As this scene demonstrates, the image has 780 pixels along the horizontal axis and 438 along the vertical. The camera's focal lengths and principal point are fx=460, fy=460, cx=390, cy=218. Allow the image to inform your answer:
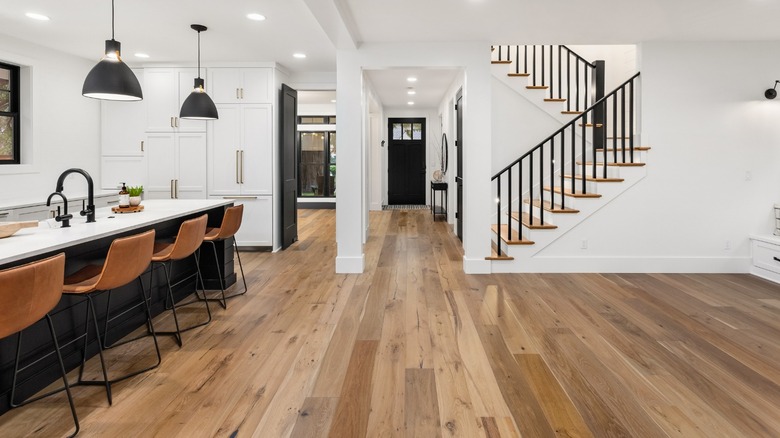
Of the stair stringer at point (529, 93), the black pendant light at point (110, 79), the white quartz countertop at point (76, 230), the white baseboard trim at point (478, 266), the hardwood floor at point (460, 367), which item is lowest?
the hardwood floor at point (460, 367)

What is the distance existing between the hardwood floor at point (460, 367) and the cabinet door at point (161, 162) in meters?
2.68

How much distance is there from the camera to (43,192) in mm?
5480

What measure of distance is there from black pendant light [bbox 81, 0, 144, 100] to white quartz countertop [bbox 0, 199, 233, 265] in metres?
0.88

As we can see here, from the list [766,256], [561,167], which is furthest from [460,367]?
[766,256]

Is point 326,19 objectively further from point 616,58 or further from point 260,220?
point 616,58

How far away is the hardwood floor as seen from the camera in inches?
84.8

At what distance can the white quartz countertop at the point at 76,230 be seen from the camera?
7.21 feet

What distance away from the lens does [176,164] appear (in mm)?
6363

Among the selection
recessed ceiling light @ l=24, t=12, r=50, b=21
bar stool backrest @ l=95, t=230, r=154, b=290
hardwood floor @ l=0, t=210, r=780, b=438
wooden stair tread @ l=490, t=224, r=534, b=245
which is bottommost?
hardwood floor @ l=0, t=210, r=780, b=438

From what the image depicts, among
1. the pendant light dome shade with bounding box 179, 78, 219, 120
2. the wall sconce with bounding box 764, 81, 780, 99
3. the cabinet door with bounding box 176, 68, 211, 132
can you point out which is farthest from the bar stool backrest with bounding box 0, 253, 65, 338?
the wall sconce with bounding box 764, 81, 780, 99

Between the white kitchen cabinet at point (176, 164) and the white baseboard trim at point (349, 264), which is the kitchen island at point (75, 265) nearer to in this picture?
the white baseboard trim at point (349, 264)

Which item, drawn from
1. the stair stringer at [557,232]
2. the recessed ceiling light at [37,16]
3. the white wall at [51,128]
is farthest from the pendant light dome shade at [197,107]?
the stair stringer at [557,232]

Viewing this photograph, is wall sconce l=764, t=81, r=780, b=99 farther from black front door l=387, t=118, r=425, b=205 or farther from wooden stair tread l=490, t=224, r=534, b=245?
black front door l=387, t=118, r=425, b=205

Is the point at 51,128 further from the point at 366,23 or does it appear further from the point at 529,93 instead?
the point at 529,93
